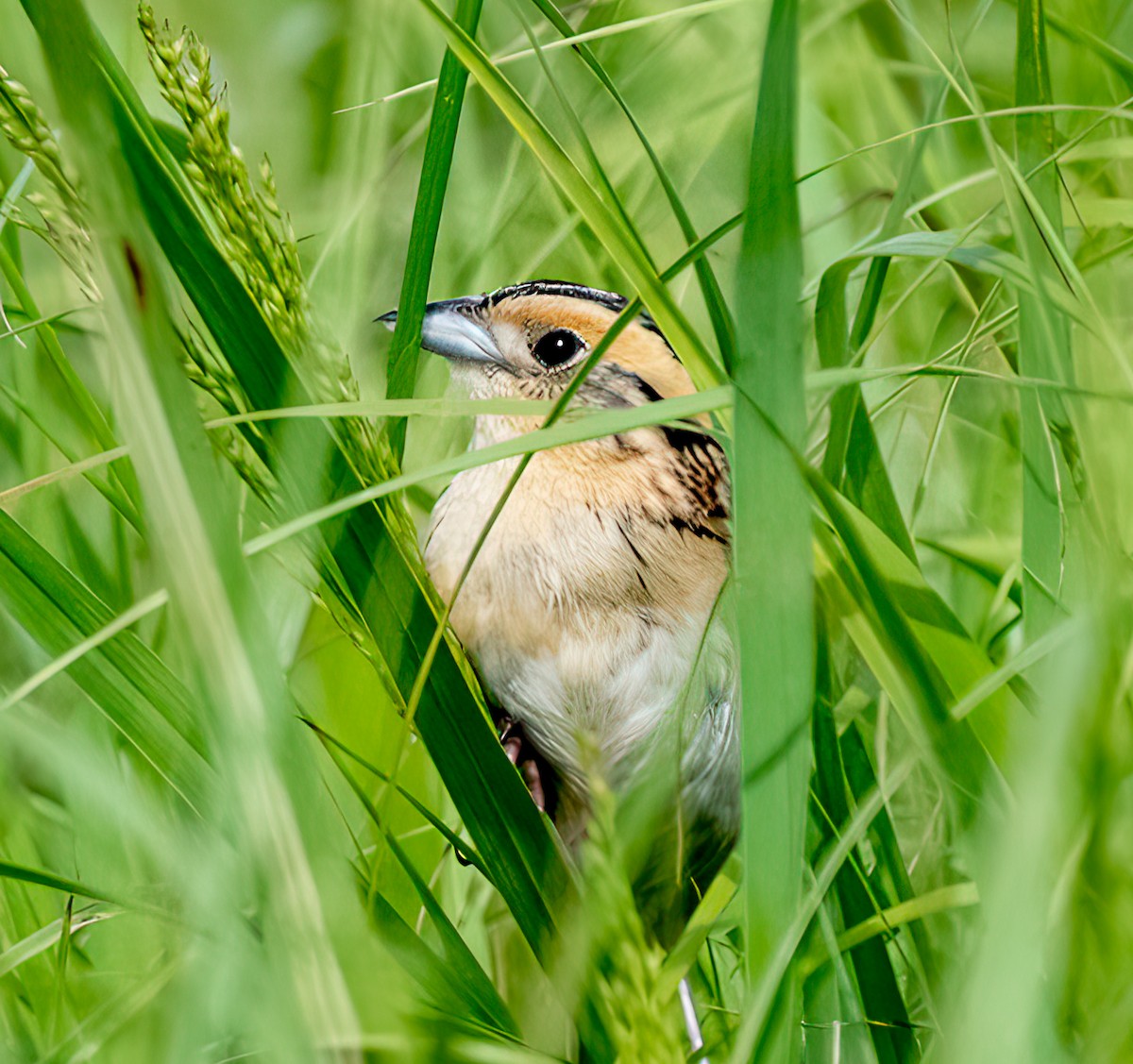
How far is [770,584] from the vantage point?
2.52ft

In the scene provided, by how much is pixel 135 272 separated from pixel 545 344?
96 cm

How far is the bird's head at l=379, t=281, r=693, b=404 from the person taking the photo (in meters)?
1.50

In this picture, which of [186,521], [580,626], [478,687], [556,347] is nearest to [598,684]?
[580,626]

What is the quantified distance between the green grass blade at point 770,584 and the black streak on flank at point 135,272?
36 centimetres

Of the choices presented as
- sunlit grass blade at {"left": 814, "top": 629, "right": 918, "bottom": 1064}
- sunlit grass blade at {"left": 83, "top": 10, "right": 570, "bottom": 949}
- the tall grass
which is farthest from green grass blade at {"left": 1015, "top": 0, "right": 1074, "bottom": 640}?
sunlit grass blade at {"left": 83, "top": 10, "right": 570, "bottom": 949}

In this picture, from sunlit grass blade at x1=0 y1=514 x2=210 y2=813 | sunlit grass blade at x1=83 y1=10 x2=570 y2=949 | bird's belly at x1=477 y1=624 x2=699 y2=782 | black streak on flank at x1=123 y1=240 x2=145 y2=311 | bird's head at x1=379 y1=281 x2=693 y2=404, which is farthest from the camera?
bird's head at x1=379 y1=281 x2=693 y2=404

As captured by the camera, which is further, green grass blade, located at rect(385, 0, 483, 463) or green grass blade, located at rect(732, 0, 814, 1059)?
green grass blade, located at rect(385, 0, 483, 463)

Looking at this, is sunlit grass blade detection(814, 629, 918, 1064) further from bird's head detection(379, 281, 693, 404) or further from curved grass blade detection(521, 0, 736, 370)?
bird's head detection(379, 281, 693, 404)

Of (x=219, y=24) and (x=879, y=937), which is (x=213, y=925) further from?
(x=219, y=24)

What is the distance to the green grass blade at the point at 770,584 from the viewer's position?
2.46ft

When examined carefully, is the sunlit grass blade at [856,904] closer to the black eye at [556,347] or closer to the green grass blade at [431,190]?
the green grass blade at [431,190]

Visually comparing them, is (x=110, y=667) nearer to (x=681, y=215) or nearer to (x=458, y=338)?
(x=681, y=215)

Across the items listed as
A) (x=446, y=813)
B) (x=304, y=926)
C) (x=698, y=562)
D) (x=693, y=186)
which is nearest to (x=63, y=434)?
(x=446, y=813)

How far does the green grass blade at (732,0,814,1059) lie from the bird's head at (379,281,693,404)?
733 mm
